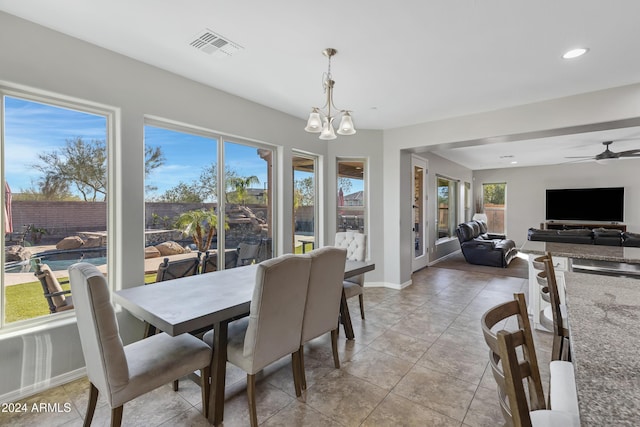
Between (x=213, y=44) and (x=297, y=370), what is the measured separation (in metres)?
2.64

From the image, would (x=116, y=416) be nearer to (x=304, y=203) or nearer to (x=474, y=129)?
(x=304, y=203)

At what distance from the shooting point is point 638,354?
0.93m

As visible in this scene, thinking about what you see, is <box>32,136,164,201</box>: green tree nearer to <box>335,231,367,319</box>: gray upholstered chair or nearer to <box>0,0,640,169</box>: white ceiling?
<box>0,0,640,169</box>: white ceiling

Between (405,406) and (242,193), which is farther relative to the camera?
(242,193)

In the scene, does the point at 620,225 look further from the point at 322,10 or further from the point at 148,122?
the point at 148,122

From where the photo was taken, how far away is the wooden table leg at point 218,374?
1.84m

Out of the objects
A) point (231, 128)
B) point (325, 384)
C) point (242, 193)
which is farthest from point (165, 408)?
point (231, 128)

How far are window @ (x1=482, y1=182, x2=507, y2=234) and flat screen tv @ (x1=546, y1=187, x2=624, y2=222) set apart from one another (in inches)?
47.3

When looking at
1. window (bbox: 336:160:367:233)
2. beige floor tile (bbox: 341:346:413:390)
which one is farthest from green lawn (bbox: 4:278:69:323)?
window (bbox: 336:160:367:233)

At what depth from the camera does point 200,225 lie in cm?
333

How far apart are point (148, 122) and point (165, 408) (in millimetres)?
2459

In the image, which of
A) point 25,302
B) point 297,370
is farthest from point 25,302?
point 297,370

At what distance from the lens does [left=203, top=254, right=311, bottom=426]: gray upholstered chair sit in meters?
1.76

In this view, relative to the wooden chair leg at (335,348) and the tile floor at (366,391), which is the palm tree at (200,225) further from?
the wooden chair leg at (335,348)
